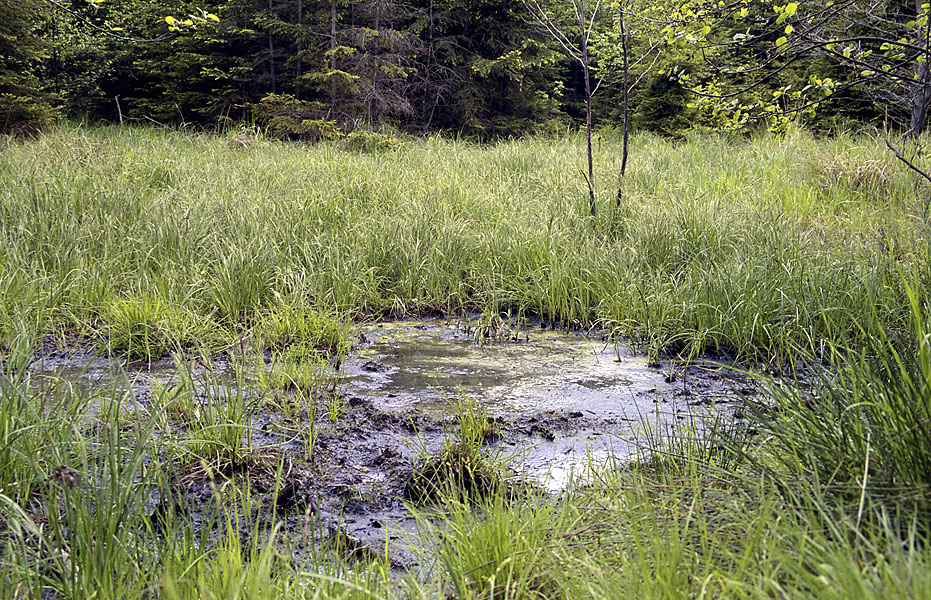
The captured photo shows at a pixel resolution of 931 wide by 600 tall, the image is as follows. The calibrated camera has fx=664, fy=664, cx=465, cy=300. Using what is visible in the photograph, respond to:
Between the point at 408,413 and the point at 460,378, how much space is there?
2.00ft

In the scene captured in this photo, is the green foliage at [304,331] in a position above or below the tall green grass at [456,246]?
below

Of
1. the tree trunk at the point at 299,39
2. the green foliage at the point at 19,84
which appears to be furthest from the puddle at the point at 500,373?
the tree trunk at the point at 299,39

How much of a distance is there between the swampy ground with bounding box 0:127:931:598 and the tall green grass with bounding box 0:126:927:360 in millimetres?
34

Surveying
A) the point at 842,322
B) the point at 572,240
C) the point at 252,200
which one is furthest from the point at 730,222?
the point at 252,200

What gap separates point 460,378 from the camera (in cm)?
367

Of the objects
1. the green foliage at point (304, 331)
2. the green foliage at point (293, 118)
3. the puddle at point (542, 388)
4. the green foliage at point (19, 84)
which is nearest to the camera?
the puddle at point (542, 388)

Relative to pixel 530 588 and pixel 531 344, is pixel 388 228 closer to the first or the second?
pixel 531 344

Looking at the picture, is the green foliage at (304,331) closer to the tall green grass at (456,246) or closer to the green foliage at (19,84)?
the tall green grass at (456,246)

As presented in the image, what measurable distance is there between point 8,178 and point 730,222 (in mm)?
6606

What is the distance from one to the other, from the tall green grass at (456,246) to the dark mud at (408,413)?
35 centimetres

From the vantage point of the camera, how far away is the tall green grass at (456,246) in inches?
157

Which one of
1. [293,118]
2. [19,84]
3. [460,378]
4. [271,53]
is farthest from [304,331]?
[271,53]

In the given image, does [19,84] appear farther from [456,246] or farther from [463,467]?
[463,467]

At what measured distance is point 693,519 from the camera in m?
1.59
